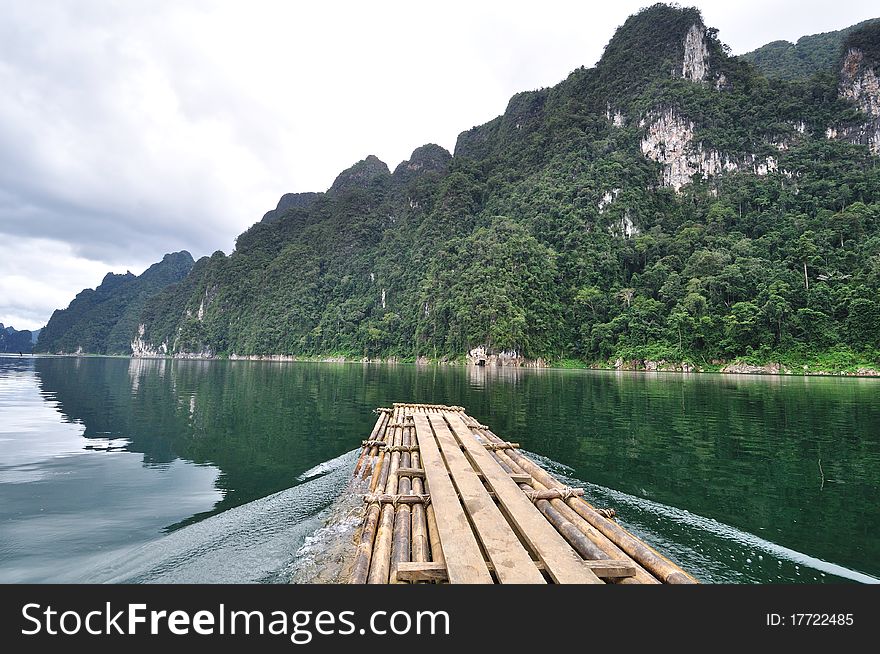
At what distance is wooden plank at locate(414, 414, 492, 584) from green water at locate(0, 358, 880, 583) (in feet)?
7.72

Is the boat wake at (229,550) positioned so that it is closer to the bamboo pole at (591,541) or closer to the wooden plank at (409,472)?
the wooden plank at (409,472)

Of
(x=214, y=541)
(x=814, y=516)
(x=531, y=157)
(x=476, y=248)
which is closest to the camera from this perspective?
(x=214, y=541)

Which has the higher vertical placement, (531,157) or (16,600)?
(531,157)

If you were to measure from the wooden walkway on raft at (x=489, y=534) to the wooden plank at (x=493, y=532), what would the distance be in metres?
0.01

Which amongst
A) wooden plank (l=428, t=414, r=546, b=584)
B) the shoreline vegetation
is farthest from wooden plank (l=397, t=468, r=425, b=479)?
the shoreline vegetation

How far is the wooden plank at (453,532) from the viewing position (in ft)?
12.7

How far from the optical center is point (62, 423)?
699 inches

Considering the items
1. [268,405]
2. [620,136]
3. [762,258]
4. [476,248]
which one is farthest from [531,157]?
[268,405]

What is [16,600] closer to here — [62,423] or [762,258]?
[62,423]

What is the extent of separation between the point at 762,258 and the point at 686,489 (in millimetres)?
103883

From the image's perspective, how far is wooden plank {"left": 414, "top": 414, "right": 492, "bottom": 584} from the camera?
12.7ft

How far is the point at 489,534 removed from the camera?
15.9ft

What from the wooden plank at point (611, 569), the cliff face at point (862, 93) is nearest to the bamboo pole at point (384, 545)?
the wooden plank at point (611, 569)

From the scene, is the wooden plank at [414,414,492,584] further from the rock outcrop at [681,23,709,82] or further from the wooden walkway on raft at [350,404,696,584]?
the rock outcrop at [681,23,709,82]
